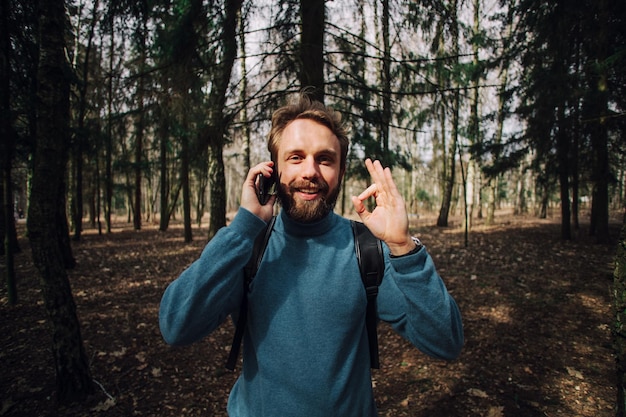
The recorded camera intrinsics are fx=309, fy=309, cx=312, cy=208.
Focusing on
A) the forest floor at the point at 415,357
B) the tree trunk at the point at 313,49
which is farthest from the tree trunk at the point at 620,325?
the tree trunk at the point at 313,49

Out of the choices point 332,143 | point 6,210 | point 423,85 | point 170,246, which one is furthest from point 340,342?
point 170,246

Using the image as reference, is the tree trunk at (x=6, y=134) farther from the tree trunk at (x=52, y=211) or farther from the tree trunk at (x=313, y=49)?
the tree trunk at (x=313, y=49)

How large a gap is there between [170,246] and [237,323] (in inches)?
452

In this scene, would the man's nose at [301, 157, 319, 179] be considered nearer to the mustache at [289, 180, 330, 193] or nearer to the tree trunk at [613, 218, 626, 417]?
the mustache at [289, 180, 330, 193]

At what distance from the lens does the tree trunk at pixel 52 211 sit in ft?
10.3

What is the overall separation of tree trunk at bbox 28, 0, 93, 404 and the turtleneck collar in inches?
114

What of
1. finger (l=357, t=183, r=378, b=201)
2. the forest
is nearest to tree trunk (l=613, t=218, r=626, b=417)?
the forest

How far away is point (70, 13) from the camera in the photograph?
8.12 metres

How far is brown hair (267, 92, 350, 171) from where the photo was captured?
1.64 m

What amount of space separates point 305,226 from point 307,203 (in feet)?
0.39

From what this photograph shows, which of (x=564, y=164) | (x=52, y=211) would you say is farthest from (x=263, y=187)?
(x=564, y=164)

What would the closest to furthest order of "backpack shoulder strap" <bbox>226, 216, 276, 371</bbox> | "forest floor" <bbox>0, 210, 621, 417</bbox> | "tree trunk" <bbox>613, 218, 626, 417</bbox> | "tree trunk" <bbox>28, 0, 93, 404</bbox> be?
"backpack shoulder strap" <bbox>226, 216, 276, 371</bbox> < "tree trunk" <bbox>613, 218, 626, 417</bbox> < "tree trunk" <bbox>28, 0, 93, 404</bbox> < "forest floor" <bbox>0, 210, 621, 417</bbox>

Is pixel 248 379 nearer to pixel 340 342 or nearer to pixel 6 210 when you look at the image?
pixel 340 342

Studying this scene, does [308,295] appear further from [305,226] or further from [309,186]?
[309,186]
